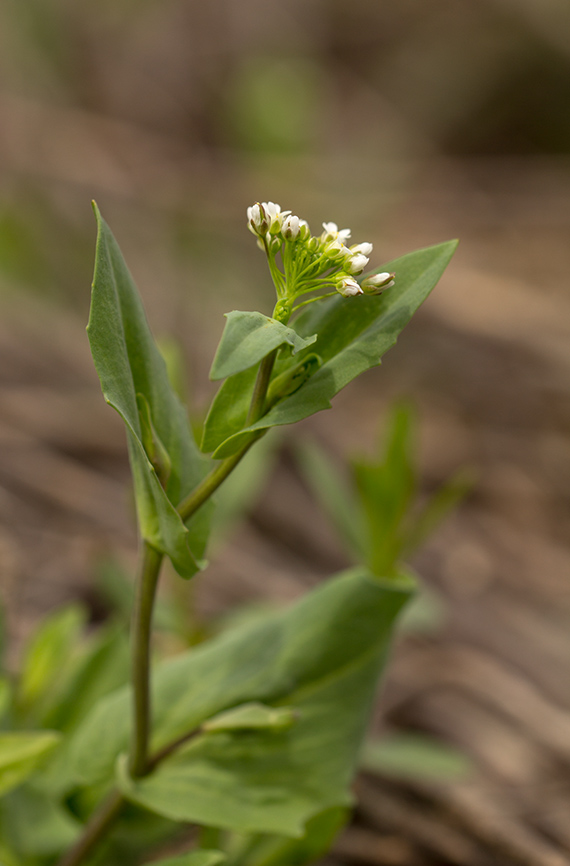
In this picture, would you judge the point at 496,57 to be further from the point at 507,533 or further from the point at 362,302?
the point at 362,302

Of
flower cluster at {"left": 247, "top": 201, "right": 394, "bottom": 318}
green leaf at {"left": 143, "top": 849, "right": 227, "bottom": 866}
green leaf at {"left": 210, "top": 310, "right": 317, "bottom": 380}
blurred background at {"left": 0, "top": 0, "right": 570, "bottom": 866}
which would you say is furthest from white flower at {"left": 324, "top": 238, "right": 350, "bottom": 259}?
blurred background at {"left": 0, "top": 0, "right": 570, "bottom": 866}

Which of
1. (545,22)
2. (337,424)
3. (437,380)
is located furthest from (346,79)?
(337,424)

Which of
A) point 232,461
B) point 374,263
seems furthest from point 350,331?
point 374,263

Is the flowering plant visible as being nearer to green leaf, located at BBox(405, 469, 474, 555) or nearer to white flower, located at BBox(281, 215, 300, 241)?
white flower, located at BBox(281, 215, 300, 241)

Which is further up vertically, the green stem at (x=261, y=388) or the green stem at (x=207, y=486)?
the green stem at (x=261, y=388)

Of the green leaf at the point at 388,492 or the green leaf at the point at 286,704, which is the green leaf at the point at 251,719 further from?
the green leaf at the point at 388,492

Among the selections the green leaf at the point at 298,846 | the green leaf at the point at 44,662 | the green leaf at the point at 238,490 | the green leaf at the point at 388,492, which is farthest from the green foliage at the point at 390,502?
the green leaf at the point at 44,662
